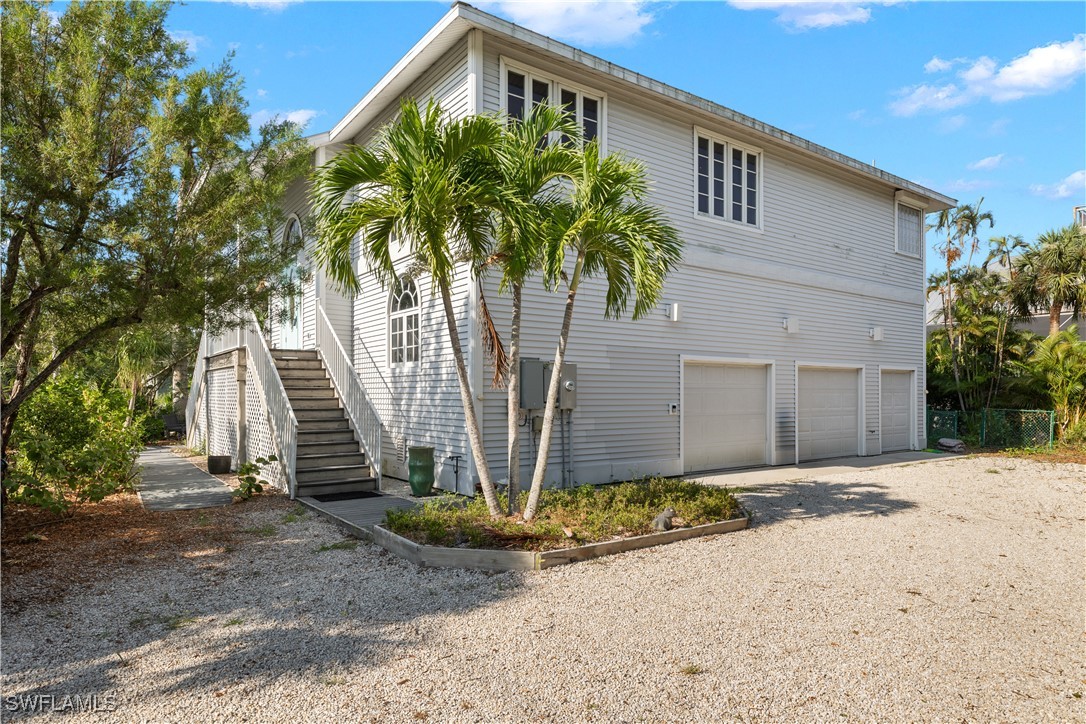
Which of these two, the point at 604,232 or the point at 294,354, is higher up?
the point at 604,232

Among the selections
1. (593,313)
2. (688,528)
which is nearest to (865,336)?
(593,313)

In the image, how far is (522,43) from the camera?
8.72 m

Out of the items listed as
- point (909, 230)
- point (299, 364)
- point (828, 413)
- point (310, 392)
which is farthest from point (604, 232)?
point (909, 230)

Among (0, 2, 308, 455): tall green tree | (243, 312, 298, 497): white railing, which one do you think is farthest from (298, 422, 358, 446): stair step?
(0, 2, 308, 455): tall green tree

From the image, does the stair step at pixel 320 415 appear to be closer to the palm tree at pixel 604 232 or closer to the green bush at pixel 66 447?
the green bush at pixel 66 447

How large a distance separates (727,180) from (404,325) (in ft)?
21.0

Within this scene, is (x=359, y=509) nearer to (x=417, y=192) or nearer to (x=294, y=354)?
(x=417, y=192)

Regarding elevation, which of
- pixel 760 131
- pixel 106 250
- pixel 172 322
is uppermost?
pixel 760 131

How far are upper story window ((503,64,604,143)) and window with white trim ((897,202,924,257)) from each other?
922 centimetres

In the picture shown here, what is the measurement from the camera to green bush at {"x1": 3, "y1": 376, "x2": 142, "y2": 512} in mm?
6559

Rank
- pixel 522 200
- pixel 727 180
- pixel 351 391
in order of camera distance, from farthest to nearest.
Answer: pixel 727 180 < pixel 351 391 < pixel 522 200

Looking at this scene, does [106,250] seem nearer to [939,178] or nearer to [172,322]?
[172,322]

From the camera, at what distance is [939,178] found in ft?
58.1

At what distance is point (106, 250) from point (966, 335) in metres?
20.0
